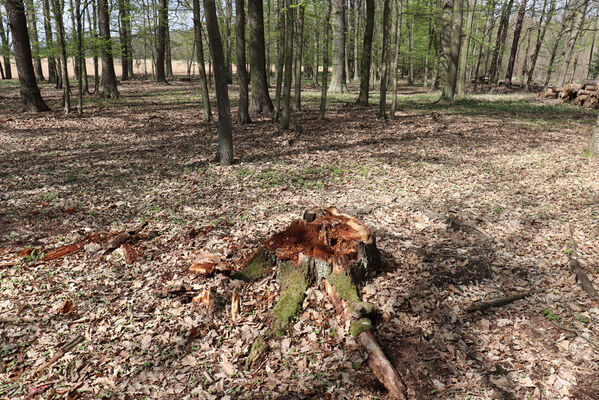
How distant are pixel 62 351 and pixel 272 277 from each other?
2.34 metres

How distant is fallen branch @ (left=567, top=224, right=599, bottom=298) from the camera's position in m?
4.23

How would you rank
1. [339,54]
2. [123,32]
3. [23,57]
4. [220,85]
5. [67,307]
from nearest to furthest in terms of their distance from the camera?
[67,307], [220,85], [23,57], [339,54], [123,32]

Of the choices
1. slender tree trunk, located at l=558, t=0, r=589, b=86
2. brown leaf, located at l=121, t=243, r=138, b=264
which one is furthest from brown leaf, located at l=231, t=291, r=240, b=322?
slender tree trunk, located at l=558, t=0, r=589, b=86

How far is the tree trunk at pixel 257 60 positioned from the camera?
45.3 feet

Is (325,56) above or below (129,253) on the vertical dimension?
above

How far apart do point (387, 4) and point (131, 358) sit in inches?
549

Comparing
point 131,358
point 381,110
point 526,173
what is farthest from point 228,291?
point 381,110

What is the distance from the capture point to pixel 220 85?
8.48m

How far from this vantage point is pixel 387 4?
13.0 metres

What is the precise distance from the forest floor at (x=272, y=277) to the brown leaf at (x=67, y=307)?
20mm

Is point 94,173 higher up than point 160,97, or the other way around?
point 160,97

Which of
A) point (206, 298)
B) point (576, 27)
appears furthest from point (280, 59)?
point (576, 27)

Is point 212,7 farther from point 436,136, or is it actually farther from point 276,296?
point 436,136

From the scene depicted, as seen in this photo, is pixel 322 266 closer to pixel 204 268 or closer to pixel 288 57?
pixel 204 268
